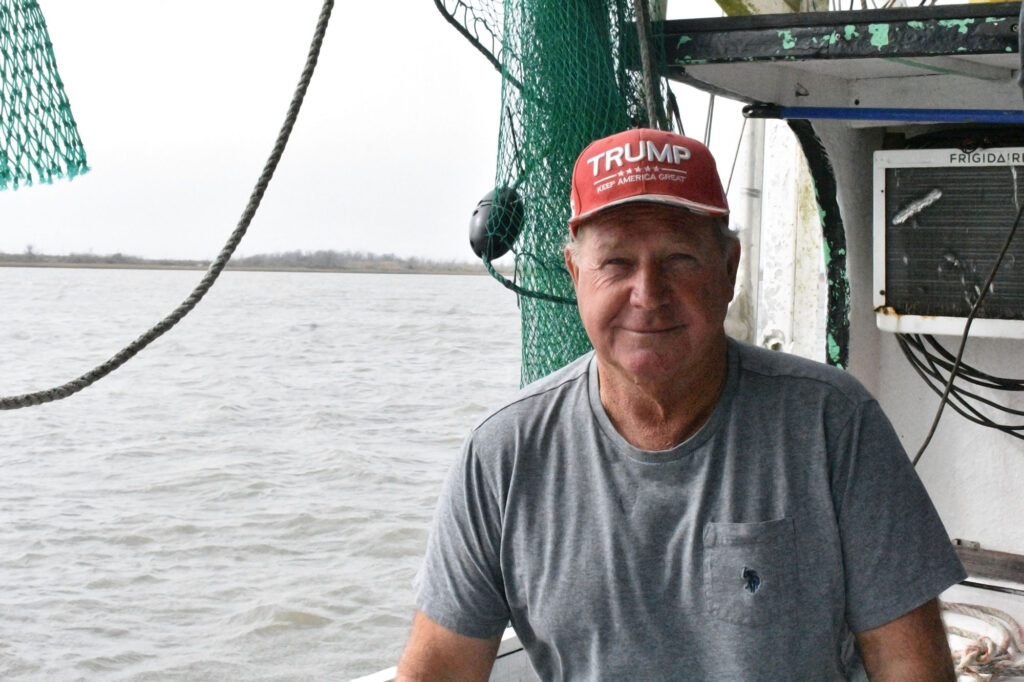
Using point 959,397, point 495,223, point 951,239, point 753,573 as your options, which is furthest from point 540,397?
point 959,397

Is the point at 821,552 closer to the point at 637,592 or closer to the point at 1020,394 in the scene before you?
the point at 637,592

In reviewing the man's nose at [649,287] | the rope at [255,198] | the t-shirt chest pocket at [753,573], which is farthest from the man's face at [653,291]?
the rope at [255,198]

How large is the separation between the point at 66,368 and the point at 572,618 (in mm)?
21195

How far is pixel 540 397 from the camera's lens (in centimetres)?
185

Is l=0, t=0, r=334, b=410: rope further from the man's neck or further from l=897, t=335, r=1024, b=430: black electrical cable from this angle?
l=897, t=335, r=1024, b=430: black electrical cable

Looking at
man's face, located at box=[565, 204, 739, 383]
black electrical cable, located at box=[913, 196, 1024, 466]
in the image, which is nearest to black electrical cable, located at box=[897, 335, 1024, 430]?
black electrical cable, located at box=[913, 196, 1024, 466]

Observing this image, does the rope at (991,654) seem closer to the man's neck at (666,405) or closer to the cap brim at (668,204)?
the man's neck at (666,405)

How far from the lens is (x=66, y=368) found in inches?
826

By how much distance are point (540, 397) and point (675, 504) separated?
1.03ft

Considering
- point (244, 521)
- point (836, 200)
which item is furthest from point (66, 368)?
point (836, 200)

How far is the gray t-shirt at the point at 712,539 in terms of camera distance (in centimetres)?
161

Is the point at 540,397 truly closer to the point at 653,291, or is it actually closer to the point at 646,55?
the point at 653,291

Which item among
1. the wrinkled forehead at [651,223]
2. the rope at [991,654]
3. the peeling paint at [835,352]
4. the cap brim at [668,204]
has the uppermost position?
the cap brim at [668,204]

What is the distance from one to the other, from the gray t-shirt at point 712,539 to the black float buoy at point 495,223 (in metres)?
1.05
